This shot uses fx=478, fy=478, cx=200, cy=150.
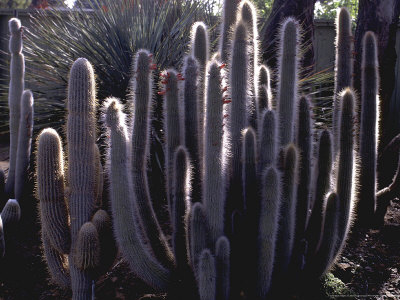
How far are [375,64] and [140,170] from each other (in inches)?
104

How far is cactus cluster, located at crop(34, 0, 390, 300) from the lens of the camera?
9.22 ft

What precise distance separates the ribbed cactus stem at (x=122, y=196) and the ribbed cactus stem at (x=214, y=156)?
441 mm

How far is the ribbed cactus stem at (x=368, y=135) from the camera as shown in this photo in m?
4.37

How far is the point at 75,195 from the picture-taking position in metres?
2.93

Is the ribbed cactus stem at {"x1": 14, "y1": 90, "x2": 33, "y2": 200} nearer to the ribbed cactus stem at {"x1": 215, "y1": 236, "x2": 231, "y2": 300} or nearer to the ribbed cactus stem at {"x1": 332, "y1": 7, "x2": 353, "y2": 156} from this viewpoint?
the ribbed cactus stem at {"x1": 215, "y1": 236, "x2": 231, "y2": 300}

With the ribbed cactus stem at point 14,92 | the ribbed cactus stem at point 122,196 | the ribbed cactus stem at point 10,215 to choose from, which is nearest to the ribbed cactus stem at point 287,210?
the ribbed cactus stem at point 122,196

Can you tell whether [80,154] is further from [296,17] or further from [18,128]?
[296,17]

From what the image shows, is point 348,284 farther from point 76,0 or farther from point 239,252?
point 76,0

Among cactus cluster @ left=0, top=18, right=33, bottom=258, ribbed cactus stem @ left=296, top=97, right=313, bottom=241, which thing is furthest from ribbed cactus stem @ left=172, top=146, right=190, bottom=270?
cactus cluster @ left=0, top=18, right=33, bottom=258

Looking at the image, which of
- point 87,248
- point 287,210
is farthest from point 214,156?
point 87,248

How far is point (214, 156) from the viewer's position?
2.79 meters

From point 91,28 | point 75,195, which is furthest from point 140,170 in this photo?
point 91,28

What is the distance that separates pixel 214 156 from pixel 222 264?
24.3 inches

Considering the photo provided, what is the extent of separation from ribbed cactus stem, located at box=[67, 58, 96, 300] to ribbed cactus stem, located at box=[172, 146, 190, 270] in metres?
0.52
